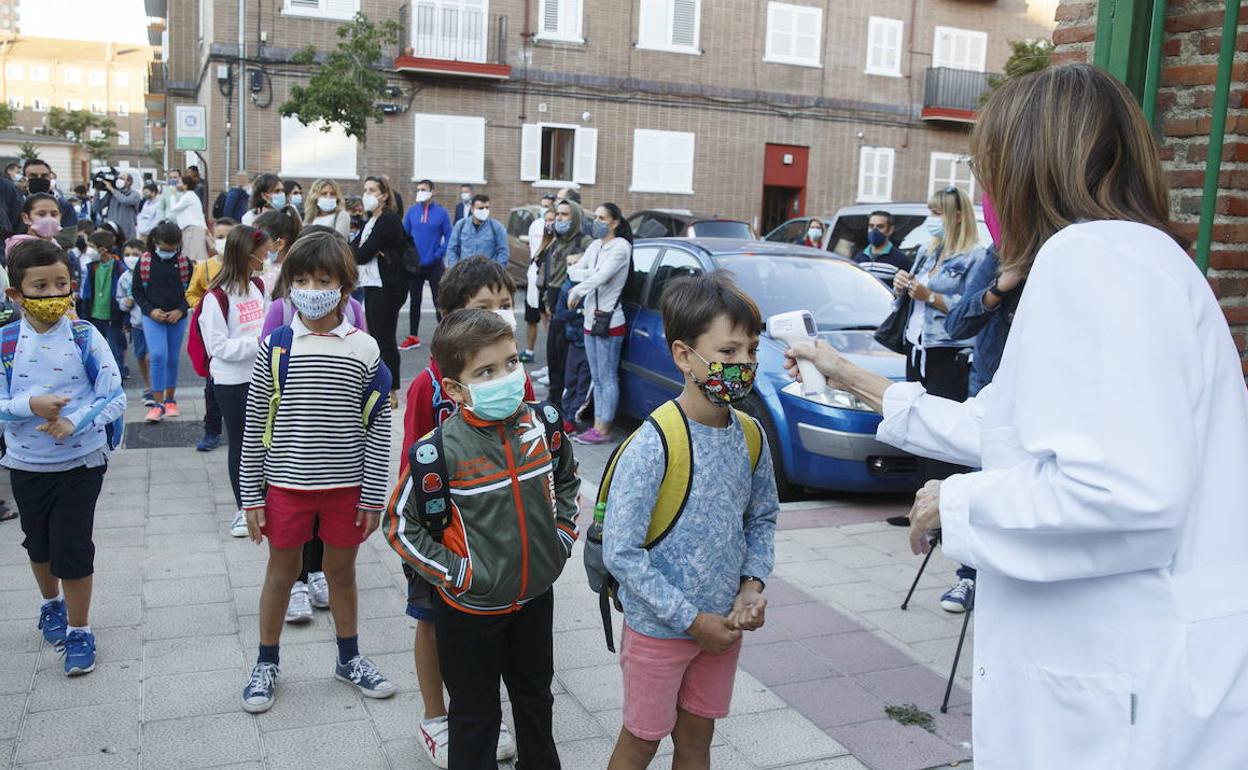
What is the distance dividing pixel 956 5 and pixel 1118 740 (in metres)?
33.0

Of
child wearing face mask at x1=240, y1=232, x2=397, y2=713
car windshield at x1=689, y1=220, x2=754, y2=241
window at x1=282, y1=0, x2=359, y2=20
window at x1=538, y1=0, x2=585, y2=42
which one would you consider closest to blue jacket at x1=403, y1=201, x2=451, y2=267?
car windshield at x1=689, y1=220, x2=754, y2=241

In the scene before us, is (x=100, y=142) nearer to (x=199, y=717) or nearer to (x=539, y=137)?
(x=539, y=137)

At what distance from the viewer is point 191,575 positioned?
5.40 meters

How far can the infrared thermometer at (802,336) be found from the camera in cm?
264

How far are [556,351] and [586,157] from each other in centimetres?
1889

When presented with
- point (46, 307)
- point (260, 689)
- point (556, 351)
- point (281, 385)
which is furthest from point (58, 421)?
point (556, 351)

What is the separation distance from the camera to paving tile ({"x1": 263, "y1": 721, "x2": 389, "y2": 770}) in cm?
360

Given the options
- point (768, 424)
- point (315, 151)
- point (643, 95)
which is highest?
point (643, 95)

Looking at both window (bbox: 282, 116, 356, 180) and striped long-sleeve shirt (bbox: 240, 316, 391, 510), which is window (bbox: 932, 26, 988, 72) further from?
striped long-sleeve shirt (bbox: 240, 316, 391, 510)

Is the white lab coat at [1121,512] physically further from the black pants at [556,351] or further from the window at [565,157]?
the window at [565,157]

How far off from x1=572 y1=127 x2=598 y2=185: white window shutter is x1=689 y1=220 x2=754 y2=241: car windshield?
904cm

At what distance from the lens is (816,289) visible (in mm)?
7953

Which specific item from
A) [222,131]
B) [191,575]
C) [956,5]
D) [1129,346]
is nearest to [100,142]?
[222,131]

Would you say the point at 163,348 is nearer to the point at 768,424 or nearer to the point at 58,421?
the point at 768,424
